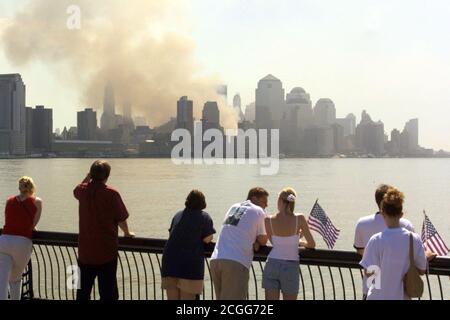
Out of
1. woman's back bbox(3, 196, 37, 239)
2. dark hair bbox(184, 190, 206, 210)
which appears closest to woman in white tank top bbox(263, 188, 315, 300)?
dark hair bbox(184, 190, 206, 210)

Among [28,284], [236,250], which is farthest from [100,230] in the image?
[28,284]

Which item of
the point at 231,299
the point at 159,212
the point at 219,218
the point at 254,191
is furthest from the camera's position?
the point at 159,212

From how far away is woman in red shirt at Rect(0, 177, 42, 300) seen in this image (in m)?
7.48

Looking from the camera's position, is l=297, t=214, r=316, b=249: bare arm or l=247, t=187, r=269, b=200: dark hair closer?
l=297, t=214, r=316, b=249: bare arm

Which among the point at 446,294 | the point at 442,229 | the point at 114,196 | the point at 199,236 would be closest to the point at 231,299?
the point at 199,236

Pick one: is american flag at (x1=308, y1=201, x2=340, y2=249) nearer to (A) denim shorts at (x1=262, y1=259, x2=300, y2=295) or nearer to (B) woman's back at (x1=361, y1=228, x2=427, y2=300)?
(A) denim shorts at (x1=262, y1=259, x2=300, y2=295)

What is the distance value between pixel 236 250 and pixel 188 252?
48 centimetres

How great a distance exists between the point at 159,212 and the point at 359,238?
180 feet

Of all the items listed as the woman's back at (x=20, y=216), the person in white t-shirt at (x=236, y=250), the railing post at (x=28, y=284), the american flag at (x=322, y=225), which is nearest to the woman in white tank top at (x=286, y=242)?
the person in white t-shirt at (x=236, y=250)

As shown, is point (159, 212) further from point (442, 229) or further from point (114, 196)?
point (114, 196)

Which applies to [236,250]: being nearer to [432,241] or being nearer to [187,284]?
[187,284]

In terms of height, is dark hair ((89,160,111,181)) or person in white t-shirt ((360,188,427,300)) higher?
dark hair ((89,160,111,181))

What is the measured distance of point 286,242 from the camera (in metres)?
6.77
